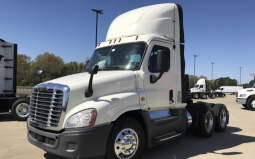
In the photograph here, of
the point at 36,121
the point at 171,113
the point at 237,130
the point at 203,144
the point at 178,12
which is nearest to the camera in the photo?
the point at 36,121

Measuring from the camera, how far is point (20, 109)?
30.8ft

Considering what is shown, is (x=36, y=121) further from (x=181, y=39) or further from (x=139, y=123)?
(x=181, y=39)

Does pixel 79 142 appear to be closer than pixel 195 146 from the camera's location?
Yes

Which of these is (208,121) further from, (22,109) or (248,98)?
(248,98)

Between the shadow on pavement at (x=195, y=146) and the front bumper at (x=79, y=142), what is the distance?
1270 millimetres

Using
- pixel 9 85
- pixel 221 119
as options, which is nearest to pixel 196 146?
pixel 221 119

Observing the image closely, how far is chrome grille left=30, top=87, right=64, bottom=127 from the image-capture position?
3674 mm

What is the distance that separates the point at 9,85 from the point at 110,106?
8004 mm

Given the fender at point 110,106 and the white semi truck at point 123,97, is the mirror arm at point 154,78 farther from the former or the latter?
the fender at point 110,106

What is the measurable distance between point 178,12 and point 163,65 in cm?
198

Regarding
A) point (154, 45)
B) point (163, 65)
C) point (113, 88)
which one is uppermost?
point (154, 45)

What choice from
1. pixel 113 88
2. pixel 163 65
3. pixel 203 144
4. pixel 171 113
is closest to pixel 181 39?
pixel 163 65

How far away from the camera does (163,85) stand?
16.2 feet

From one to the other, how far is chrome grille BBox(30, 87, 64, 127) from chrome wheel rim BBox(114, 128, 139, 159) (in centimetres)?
120
